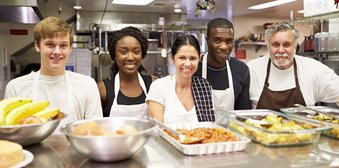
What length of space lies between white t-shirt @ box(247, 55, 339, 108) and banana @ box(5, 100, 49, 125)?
1348 mm

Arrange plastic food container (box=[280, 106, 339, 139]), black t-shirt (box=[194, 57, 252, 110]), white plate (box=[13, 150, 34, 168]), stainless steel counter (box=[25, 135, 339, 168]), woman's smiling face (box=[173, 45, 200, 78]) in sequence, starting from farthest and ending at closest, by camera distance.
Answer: black t-shirt (box=[194, 57, 252, 110]), woman's smiling face (box=[173, 45, 200, 78]), plastic food container (box=[280, 106, 339, 139]), stainless steel counter (box=[25, 135, 339, 168]), white plate (box=[13, 150, 34, 168])

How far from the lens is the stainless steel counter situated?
1.00 metres

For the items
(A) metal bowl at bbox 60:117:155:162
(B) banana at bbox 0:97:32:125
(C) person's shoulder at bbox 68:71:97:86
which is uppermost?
(C) person's shoulder at bbox 68:71:97:86

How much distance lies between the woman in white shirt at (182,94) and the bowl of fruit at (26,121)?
646 mm

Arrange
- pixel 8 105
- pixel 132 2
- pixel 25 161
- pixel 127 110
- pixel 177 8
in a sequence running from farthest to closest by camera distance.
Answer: pixel 177 8 → pixel 132 2 → pixel 127 110 → pixel 8 105 → pixel 25 161

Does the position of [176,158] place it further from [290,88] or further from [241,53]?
[241,53]

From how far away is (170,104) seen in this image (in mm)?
1735

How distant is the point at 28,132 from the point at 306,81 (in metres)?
1.60

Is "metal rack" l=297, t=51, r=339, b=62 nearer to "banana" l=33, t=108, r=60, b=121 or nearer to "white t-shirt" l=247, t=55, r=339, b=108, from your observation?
"white t-shirt" l=247, t=55, r=339, b=108

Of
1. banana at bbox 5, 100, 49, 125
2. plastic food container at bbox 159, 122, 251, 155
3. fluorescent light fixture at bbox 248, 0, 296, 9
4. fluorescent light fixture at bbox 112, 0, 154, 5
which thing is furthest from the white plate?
fluorescent light fixture at bbox 248, 0, 296, 9

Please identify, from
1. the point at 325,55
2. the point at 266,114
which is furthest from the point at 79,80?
the point at 325,55

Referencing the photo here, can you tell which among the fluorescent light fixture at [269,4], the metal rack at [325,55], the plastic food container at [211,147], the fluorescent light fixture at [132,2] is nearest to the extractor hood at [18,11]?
the plastic food container at [211,147]

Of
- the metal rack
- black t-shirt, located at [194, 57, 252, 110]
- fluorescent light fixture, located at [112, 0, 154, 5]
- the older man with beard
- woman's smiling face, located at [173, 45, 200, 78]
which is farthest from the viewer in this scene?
fluorescent light fixture, located at [112, 0, 154, 5]

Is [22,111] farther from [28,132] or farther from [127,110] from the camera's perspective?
[127,110]
